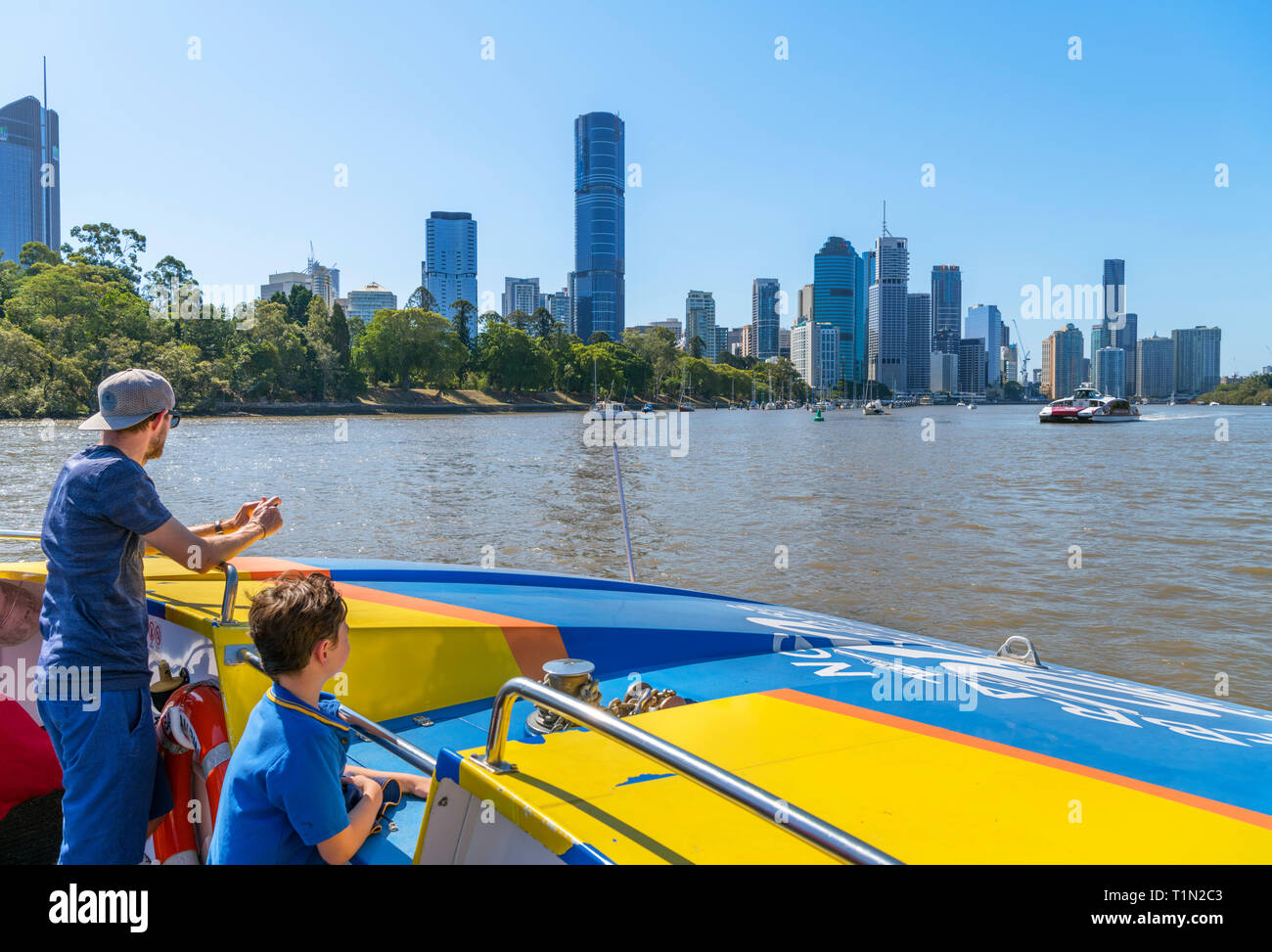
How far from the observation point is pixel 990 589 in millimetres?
12672

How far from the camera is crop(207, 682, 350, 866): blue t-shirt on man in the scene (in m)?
2.05

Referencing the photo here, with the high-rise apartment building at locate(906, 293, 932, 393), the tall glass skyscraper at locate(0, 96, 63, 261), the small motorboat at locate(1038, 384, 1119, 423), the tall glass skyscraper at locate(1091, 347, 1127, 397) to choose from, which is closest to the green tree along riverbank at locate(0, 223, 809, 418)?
the small motorboat at locate(1038, 384, 1119, 423)

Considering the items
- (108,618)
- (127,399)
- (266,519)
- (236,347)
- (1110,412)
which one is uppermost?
(236,347)

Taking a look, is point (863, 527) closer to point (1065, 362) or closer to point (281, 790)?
point (281, 790)

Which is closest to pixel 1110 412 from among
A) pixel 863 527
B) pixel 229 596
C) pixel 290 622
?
pixel 863 527

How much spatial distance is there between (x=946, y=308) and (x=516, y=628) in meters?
178

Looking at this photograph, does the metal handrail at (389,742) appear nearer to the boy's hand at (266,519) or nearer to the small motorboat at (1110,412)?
the boy's hand at (266,519)

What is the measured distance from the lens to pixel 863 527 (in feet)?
59.6

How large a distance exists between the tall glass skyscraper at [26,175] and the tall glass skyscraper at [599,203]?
105 m

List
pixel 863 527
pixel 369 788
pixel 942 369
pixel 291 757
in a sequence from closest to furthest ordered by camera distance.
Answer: pixel 291 757, pixel 369 788, pixel 863 527, pixel 942 369

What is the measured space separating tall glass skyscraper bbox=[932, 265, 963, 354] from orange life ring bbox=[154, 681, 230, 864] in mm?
164657
